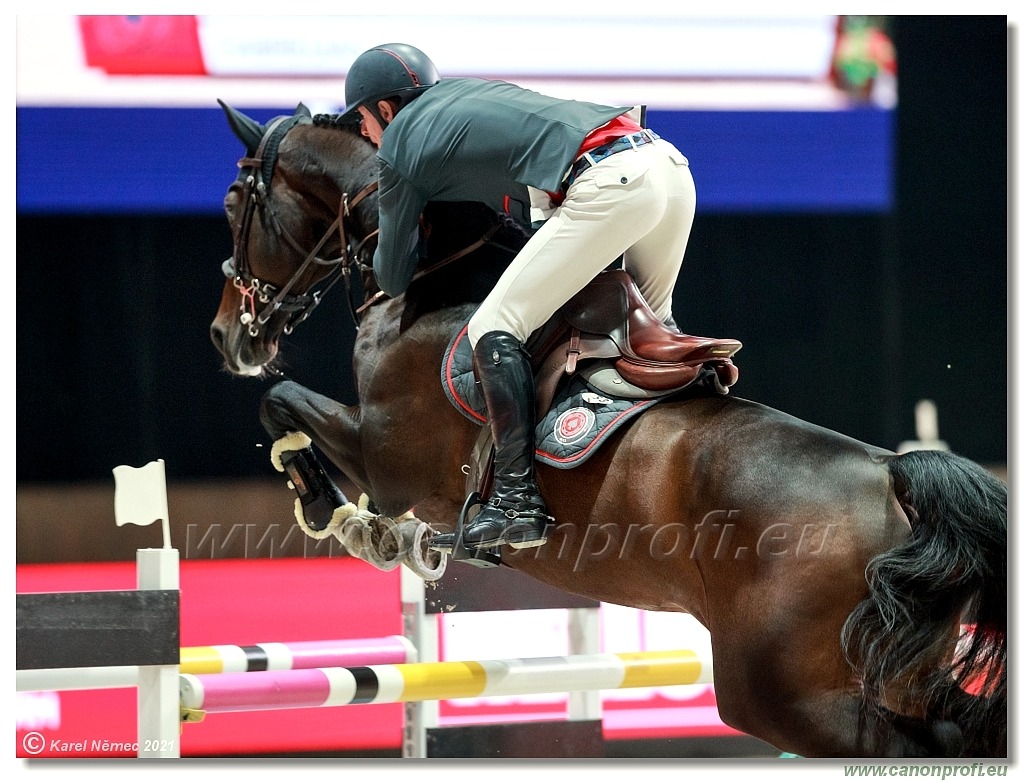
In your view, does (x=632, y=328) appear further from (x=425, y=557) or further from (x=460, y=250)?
(x=425, y=557)

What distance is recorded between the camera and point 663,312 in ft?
10.5

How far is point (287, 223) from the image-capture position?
3.75 m

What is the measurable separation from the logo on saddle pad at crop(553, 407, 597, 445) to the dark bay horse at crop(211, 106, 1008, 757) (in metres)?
0.07

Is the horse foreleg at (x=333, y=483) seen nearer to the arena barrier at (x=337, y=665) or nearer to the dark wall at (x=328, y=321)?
the arena barrier at (x=337, y=665)

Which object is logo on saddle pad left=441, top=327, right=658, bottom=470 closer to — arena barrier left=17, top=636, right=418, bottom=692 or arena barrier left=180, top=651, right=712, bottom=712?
arena barrier left=180, top=651, right=712, bottom=712

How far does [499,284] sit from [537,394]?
0.30m

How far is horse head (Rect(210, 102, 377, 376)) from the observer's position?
11.8 feet

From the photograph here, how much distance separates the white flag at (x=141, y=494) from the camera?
321 cm

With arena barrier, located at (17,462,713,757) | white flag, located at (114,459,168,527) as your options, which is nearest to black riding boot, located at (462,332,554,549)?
arena barrier, located at (17,462,713,757)

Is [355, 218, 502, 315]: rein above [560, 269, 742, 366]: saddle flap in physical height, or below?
above

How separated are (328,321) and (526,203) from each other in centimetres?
412

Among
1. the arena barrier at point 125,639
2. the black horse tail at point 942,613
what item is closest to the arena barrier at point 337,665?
the arena barrier at point 125,639

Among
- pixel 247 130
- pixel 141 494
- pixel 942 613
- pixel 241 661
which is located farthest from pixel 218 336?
pixel 942 613

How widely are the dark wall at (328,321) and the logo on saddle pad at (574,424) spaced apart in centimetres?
408
